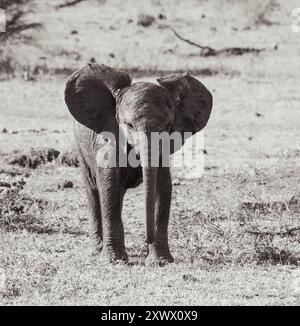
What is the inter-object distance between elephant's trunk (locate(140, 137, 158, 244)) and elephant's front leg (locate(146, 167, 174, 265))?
1.82 ft

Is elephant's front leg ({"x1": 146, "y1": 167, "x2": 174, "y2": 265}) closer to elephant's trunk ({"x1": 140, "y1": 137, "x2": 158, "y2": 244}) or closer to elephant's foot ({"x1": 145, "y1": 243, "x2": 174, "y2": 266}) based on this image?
elephant's foot ({"x1": 145, "y1": 243, "x2": 174, "y2": 266})

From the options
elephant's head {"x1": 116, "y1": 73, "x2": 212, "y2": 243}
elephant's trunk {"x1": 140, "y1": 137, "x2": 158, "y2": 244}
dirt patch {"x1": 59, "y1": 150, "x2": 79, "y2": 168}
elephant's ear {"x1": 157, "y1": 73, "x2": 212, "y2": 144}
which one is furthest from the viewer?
dirt patch {"x1": 59, "y1": 150, "x2": 79, "y2": 168}

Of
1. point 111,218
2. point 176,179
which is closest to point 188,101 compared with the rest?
point 111,218

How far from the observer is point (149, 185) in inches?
238

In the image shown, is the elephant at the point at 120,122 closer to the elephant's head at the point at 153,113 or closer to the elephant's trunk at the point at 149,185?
the elephant's head at the point at 153,113

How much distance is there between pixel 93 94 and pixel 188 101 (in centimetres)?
64

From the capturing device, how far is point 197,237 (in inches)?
279

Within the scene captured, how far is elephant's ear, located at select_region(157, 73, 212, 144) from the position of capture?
662 cm

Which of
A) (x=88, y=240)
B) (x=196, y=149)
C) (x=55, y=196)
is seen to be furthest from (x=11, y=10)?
(x=88, y=240)

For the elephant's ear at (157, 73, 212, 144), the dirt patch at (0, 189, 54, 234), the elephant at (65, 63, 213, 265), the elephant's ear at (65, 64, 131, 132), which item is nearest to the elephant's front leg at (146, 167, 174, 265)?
the elephant at (65, 63, 213, 265)

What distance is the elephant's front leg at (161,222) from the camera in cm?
666

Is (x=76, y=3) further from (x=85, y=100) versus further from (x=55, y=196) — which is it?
(x=85, y=100)

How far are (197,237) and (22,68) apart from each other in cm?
1014

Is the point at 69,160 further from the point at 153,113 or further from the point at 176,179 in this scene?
the point at 153,113
